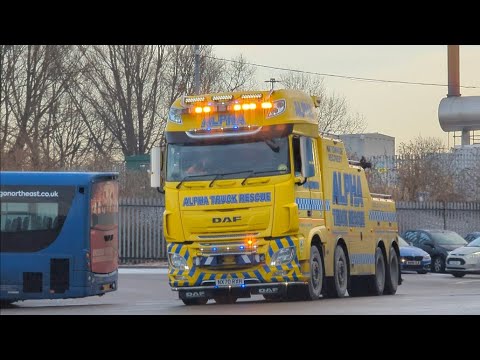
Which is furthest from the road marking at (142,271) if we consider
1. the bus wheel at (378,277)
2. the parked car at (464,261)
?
the bus wheel at (378,277)

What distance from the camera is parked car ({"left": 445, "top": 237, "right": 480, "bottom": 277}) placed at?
40531 mm

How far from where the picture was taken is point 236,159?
22.5 m

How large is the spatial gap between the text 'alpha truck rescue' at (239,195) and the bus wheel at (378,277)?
4513mm

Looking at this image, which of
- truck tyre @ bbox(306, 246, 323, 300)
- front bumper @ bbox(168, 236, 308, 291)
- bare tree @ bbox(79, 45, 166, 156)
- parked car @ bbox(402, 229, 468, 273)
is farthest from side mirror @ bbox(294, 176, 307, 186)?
bare tree @ bbox(79, 45, 166, 156)

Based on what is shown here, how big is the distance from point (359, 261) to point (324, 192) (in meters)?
2.68

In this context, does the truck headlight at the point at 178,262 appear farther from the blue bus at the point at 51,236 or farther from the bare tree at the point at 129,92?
the bare tree at the point at 129,92

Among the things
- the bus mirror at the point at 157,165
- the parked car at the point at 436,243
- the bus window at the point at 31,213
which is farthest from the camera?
the parked car at the point at 436,243

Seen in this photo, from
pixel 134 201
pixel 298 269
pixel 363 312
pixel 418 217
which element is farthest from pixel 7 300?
pixel 418 217

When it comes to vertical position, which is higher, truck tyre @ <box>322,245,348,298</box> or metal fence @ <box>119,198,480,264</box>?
metal fence @ <box>119,198,480,264</box>

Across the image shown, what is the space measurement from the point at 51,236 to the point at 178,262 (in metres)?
2.89

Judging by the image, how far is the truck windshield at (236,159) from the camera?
2239cm

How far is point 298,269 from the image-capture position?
22.5 metres

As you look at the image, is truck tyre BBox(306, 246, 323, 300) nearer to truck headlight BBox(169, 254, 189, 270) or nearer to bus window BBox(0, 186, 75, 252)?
truck headlight BBox(169, 254, 189, 270)

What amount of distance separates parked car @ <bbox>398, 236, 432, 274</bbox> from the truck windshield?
67.9ft
